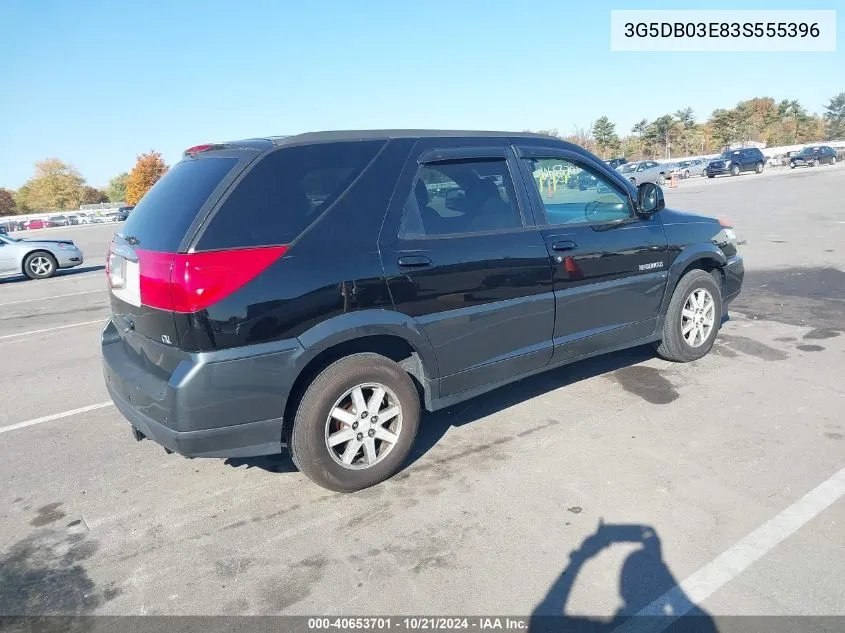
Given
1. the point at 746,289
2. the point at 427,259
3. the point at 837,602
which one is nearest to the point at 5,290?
the point at 427,259

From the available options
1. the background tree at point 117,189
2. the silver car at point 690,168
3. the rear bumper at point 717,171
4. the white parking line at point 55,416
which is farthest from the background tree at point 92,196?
the white parking line at point 55,416

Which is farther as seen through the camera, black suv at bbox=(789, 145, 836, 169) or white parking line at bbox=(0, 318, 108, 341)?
black suv at bbox=(789, 145, 836, 169)

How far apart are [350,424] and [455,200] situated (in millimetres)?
1498

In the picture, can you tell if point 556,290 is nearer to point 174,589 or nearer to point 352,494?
point 352,494

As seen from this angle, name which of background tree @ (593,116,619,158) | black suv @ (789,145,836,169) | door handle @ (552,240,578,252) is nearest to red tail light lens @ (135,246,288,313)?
door handle @ (552,240,578,252)

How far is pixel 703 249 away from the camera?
5.26 m

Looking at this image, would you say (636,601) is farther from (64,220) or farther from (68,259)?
(64,220)

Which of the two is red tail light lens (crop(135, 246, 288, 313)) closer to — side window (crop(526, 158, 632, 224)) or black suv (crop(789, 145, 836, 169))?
side window (crop(526, 158, 632, 224))

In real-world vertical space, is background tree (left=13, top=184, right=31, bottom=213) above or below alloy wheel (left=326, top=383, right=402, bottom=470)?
above

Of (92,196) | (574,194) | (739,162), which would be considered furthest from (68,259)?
(92,196)

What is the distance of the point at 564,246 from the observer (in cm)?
429

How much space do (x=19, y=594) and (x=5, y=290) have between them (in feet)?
42.2

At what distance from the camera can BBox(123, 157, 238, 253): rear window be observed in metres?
3.23

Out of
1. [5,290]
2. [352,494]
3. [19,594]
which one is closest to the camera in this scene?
[19,594]
